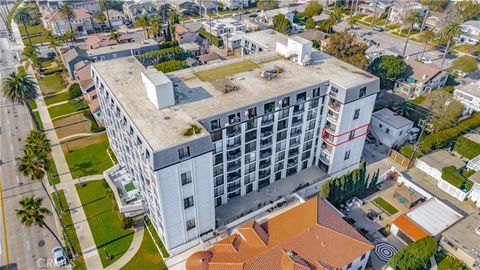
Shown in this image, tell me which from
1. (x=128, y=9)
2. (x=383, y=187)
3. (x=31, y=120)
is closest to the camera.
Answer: (x=383, y=187)

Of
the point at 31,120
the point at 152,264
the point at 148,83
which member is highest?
the point at 148,83

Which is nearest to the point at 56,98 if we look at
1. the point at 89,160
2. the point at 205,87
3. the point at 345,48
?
the point at 89,160

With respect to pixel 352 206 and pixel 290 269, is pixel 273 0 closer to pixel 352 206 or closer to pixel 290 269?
pixel 352 206

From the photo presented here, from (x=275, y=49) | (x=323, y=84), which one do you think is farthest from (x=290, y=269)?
(x=275, y=49)

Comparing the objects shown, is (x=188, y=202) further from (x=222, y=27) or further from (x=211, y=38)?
(x=222, y=27)

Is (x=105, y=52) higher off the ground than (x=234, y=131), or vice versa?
(x=234, y=131)

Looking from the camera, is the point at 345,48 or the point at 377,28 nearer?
the point at 345,48

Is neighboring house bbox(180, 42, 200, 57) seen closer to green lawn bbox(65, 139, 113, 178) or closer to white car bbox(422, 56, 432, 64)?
green lawn bbox(65, 139, 113, 178)
